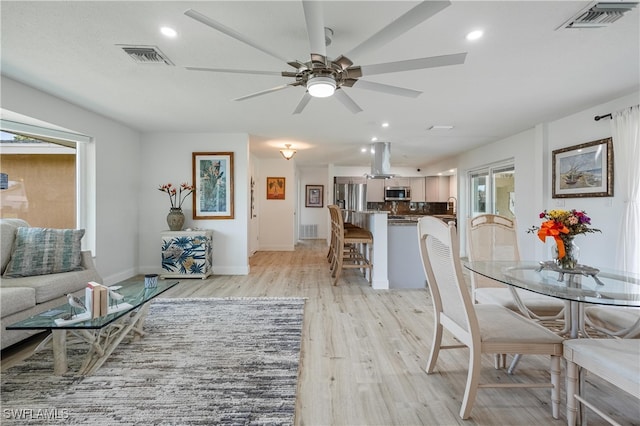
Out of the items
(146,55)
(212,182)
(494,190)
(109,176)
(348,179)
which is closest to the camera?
(146,55)

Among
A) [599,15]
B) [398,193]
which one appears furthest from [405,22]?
[398,193]

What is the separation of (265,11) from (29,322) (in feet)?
8.11

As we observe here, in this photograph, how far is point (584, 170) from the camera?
3.64m

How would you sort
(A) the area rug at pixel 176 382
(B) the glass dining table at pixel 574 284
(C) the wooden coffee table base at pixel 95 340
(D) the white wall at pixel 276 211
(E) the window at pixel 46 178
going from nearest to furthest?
(B) the glass dining table at pixel 574 284 → (A) the area rug at pixel 176 382 → (C) the wooden coffee table base at pixel 95 340 → (E) the window at pixel 46 178 → (D) the white wall at pixel 276 211

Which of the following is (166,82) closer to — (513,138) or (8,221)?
(8,221)

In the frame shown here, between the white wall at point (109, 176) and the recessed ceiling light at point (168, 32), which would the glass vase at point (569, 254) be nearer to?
the recessed ceiling light at point (168, 32)

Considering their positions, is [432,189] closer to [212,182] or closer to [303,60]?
[212,182]

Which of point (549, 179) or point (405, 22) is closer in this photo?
point (405, 22)

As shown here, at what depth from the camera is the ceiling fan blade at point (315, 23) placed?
1292mm

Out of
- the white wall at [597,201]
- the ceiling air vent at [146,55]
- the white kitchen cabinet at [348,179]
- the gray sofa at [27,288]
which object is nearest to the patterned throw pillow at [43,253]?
the gray sofa at [27,288]

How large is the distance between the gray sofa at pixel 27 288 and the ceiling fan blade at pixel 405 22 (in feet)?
9.84

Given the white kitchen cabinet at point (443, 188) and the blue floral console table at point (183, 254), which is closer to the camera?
the blue floral console table at point (183, 254)

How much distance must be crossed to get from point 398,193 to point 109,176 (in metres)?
6.66

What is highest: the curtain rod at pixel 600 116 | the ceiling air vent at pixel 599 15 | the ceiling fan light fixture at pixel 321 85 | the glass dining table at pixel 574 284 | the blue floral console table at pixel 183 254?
the ceiling air vent at pixel 599 15
